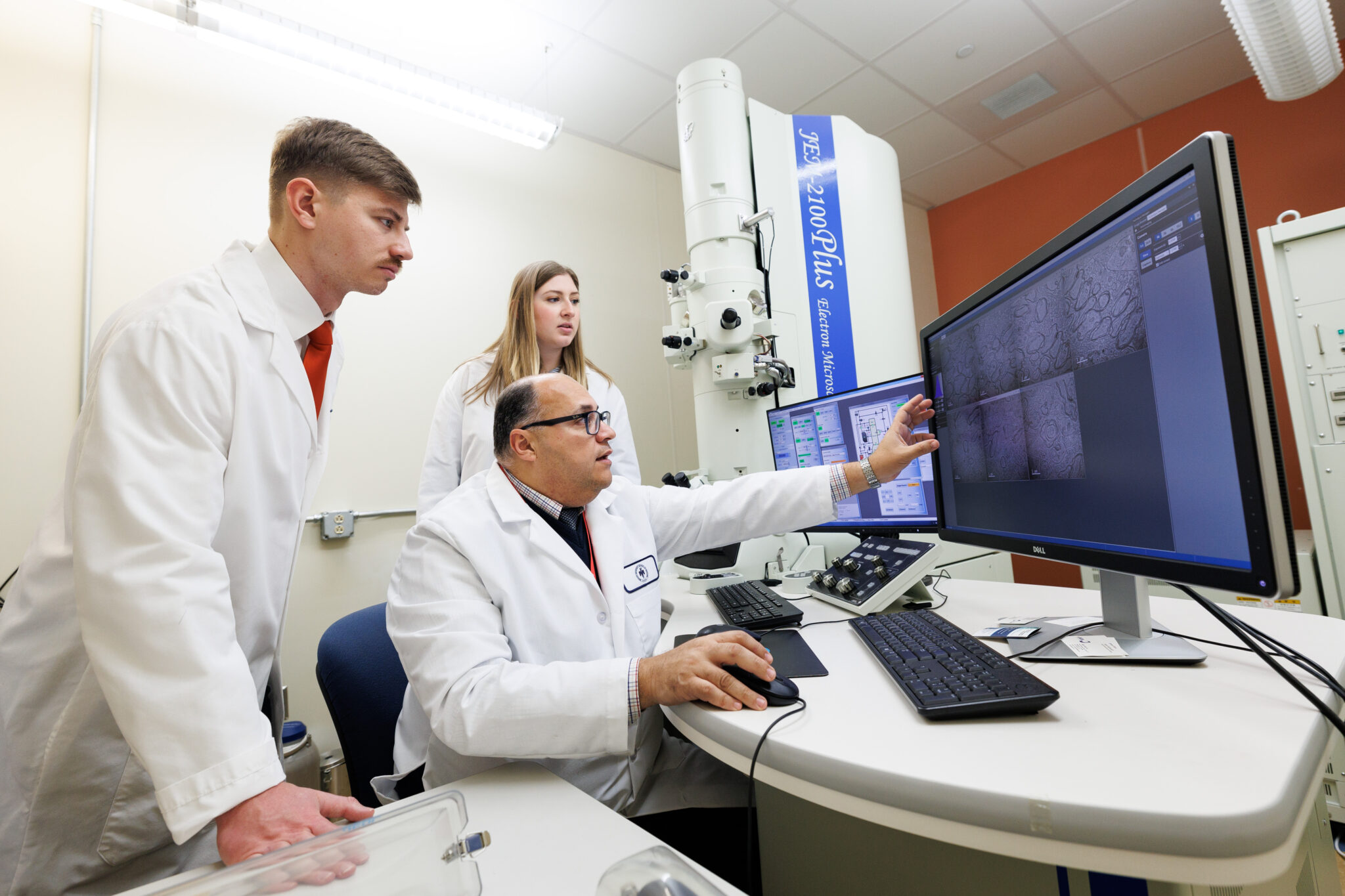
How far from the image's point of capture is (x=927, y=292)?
454 cm

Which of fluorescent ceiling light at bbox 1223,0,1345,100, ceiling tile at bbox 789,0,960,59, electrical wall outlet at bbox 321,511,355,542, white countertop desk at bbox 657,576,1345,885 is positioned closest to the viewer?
white countertop desk at bbox 657,576,1345,885

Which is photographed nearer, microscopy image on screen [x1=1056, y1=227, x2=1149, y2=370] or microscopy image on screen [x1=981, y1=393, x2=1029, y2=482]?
microscopy image on screen [x1=1056, y1=227, x2=1149, y2=370]

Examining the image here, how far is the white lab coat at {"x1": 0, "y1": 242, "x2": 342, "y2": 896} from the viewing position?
646 mm

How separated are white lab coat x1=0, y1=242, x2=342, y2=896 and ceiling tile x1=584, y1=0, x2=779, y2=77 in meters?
2.15

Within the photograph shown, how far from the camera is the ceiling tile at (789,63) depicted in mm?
2611

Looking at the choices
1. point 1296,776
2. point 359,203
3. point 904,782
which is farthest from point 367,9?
point 1296,776

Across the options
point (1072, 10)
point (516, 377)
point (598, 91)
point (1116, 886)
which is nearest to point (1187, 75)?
point (1072, 10)

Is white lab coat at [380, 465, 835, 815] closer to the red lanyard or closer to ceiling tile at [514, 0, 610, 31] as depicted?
the red lanyard

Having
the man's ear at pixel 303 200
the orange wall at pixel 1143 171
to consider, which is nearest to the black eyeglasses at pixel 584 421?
the man's ear at pixel 303 200

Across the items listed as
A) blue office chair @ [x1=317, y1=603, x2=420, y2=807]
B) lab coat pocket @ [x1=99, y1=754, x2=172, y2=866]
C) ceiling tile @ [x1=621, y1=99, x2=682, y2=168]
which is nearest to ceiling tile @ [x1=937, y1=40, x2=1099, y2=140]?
ceiling tile @ [x1=621, y1=99, x2=682, y2=168]

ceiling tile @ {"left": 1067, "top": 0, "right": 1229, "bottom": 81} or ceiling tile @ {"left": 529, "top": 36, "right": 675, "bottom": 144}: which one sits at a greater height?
ceiling tile @ {"left": 1067, "top": 0, "right": 1229, "bottom": 81}

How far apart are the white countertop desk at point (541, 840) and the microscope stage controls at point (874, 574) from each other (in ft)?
2.02

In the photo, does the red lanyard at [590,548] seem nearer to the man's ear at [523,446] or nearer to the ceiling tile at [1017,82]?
the man's ear at [523,446]

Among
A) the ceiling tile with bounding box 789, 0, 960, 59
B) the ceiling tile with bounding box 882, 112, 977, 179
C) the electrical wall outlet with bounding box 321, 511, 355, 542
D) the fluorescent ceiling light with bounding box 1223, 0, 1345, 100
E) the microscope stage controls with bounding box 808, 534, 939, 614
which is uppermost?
the ceiling tile with bounding box 882, 112, 977, 179
